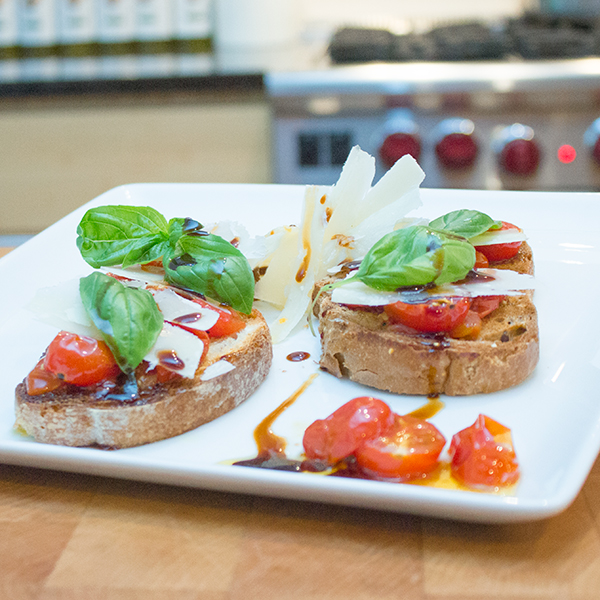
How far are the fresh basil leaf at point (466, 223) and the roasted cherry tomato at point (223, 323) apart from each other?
55 cm

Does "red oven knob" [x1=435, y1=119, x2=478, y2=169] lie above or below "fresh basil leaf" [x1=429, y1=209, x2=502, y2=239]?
below

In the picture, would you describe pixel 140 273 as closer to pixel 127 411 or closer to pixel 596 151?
pixel 127 411

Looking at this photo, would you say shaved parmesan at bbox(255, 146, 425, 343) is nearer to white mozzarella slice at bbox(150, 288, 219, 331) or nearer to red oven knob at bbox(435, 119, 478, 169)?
white mozzarella slice at bbox(150, 288, 219, 331)

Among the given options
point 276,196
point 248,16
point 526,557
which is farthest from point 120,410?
point 248,16

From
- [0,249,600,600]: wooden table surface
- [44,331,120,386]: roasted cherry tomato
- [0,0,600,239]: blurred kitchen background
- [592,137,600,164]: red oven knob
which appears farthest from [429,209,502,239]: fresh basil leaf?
[592,137,600,164]: red oven knob

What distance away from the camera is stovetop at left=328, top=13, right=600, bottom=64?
3.58 metres

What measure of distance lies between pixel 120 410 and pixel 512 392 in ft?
2.77

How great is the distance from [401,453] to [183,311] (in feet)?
2.00

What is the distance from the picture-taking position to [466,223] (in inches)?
68.8

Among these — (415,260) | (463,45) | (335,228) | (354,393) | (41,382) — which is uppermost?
(463,45)

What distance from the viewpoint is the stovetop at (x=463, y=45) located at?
11.7ft

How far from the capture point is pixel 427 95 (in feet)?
11.0

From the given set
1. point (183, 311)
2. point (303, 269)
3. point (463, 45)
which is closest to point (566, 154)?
point (463, 45)

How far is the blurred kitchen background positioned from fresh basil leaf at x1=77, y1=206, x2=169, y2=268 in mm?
1763
